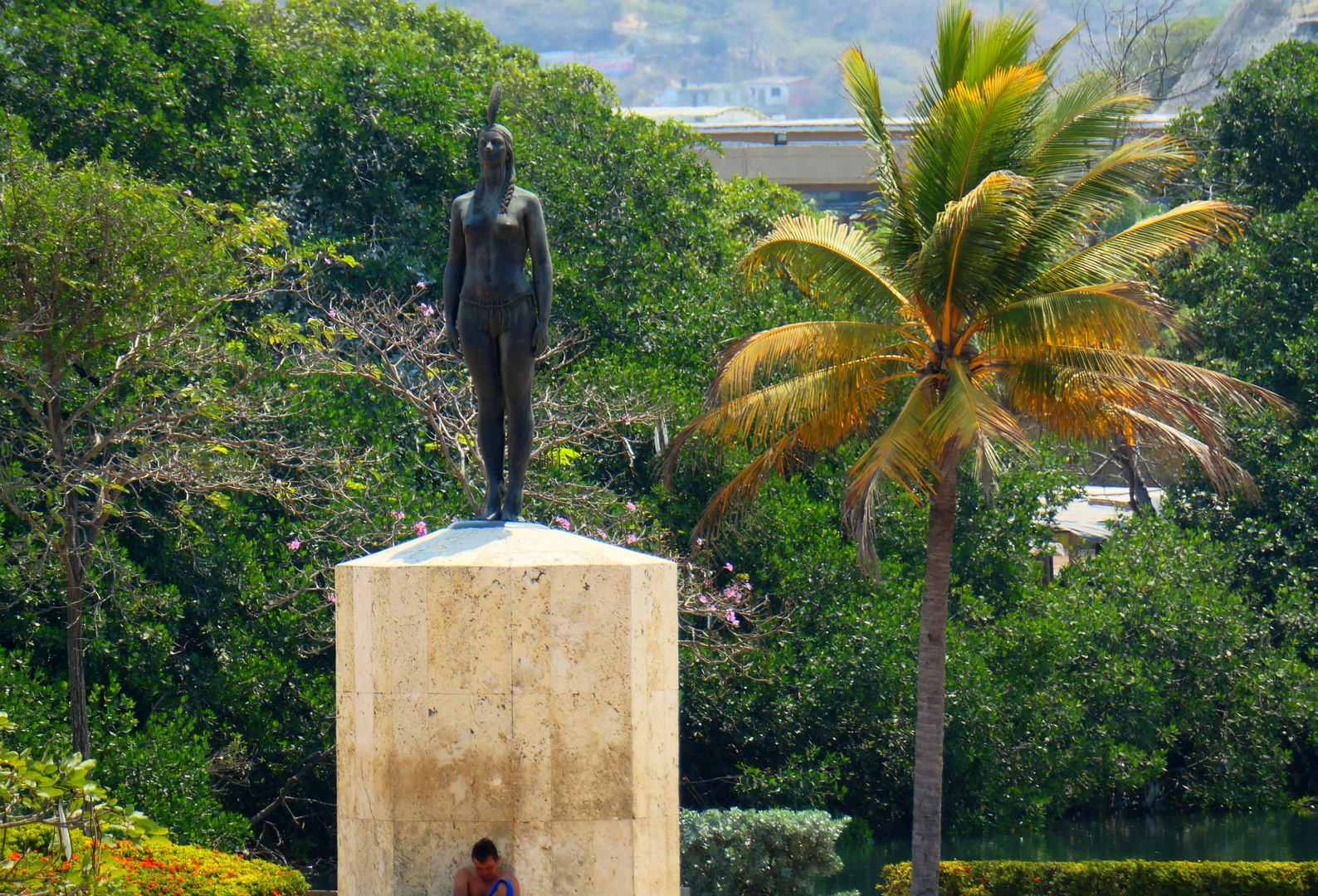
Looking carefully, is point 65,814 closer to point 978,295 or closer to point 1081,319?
point 1081,319

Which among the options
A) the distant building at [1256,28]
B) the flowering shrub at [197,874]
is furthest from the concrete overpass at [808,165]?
the distant building at [1256,28]

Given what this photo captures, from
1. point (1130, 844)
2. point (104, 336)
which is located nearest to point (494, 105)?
point (104, 336)

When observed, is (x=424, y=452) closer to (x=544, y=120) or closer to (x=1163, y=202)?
(x=544, y=120)

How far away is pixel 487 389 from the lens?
327 inches

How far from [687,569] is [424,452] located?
4243 millimetres

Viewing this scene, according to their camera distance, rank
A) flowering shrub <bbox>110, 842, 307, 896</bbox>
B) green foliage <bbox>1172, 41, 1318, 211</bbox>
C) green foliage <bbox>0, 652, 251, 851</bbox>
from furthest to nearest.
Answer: green foliage <bbox>1172, 41, 1318, 211</bbox>, green foliage <bbox>0, 652, 251, 851</bbox>, flowering shrub <bbox>110, 842, 307, 896</bbox>

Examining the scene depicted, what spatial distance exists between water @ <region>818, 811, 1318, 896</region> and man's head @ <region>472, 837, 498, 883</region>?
11.1 m

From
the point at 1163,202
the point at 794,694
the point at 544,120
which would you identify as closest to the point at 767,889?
the point at 794,694

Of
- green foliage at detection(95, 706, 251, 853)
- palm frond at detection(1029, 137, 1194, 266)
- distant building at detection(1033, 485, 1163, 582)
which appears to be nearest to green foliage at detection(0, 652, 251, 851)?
green foliage at detection(95, 706, 251, 853)

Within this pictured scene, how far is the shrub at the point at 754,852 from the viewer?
595 inches

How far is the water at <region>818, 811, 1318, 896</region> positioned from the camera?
61.9 feet

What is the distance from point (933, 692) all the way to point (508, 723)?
27.6 ft

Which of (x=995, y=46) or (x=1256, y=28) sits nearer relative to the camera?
(x=995, y=46)

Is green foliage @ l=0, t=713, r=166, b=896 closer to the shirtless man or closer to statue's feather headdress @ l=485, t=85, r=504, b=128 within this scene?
the shirtless man
